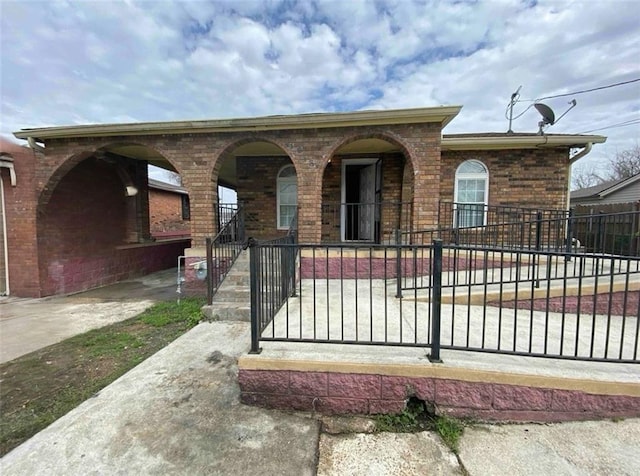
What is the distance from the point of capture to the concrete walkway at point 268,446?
1.80 meters

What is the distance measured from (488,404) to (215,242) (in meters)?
4.66

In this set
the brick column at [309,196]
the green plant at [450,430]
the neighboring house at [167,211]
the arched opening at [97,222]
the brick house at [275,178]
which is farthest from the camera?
the neighboring house at [167,211]

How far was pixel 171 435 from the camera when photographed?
210 cm

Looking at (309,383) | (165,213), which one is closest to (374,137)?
(309,383)

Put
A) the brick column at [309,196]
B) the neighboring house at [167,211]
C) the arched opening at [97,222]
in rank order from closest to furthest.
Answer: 1. the brick column at [309,196]
2. the arched opening at [97,222]
3. the neighboring house at [167,211]

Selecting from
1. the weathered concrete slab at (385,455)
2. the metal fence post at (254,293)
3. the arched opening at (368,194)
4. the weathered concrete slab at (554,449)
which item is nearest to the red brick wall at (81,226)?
the arched opening at (368,194)

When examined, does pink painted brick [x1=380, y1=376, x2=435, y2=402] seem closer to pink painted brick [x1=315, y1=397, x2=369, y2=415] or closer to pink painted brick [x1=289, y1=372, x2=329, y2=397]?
pink painted brick [x1=315, y1=397, x2=369, y2=415]

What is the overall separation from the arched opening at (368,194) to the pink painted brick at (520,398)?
16.0ft

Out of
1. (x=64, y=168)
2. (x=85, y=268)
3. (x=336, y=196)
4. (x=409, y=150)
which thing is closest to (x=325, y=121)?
(x=409, y=150)

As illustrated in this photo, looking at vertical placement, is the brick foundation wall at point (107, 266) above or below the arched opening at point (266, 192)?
below

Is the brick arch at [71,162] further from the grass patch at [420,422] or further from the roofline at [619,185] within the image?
the roofline at [619,185]

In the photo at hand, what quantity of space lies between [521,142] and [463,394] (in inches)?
270

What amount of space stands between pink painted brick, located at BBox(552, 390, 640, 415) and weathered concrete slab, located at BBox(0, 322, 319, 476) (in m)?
1.84

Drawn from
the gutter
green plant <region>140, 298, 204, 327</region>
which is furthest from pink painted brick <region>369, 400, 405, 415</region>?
the gutter
